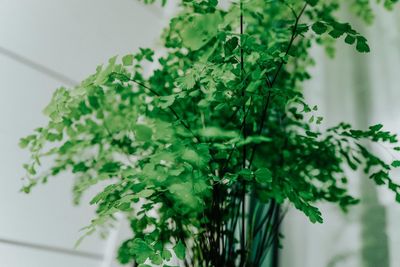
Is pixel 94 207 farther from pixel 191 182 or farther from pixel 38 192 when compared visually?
pixel 191 182

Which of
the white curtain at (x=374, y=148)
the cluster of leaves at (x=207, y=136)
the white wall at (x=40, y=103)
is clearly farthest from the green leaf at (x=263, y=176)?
the white wall at (x=40, y=103)

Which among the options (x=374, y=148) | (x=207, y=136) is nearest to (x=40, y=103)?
(x=207, y=136)

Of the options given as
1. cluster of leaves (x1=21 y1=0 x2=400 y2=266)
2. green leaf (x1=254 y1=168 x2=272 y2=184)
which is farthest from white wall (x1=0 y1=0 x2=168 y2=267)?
green leaf (x1=254 y1=168 x2=272 y2=184)

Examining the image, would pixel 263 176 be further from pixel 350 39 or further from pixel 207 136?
pixel 350 39

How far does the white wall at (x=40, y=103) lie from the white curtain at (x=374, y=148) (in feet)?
2.85

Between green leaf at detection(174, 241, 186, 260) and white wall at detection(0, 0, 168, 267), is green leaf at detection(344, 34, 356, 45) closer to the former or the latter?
green leaf at detection(174, 241, 186, 260)

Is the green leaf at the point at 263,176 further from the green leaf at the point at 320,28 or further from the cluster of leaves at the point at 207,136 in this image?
the green leaf at the point at 320,28

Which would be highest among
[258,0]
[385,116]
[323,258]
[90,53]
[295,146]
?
[90,53]

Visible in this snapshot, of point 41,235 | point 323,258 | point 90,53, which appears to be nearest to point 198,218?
point 323,258

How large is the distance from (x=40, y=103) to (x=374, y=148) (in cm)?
134

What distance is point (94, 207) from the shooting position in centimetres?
152

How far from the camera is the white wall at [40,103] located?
124cm

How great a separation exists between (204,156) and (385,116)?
0.92 m

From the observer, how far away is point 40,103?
138 cm
